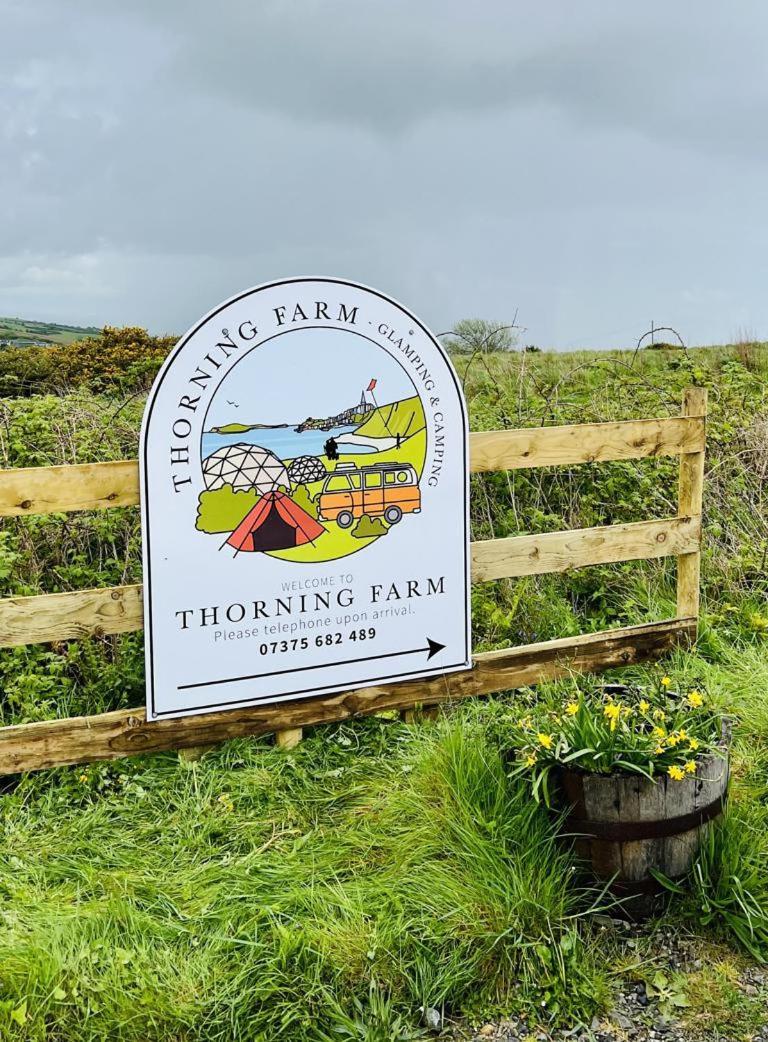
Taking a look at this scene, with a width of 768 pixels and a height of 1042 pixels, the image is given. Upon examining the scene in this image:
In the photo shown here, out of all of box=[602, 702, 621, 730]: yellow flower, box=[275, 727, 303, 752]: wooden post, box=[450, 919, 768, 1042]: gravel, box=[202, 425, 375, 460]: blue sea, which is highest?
box=[202, 425, 375, 460]: blue sea

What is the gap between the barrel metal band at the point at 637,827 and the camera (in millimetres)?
3365

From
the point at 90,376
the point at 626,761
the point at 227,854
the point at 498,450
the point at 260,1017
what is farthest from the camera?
the point at 90,376

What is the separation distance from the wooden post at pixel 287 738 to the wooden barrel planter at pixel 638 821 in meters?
1.64

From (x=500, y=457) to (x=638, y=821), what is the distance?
229cm

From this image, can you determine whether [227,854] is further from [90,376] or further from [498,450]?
[90,376]

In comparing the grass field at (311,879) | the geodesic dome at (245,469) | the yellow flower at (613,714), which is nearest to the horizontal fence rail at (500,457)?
the geodesic dome at (245,469)

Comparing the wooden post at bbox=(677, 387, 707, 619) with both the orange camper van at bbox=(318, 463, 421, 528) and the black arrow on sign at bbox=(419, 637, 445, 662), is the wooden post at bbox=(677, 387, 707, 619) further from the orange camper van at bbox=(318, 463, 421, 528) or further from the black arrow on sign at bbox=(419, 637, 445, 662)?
the orange camper van at bbox=(318, 463, 421, 528)

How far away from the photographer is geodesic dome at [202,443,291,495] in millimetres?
4363

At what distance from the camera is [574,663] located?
17.9 ft

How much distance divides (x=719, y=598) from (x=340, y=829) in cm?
388

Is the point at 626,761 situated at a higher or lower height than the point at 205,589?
lower

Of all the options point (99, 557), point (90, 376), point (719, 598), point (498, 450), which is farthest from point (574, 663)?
point (90, 376)

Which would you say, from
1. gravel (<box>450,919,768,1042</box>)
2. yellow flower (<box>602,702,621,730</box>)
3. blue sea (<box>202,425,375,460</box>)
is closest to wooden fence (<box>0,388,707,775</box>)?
blue sea (<box>202,425,375,460</box>)

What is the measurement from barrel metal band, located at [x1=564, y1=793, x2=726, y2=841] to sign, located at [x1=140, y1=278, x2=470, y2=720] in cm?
167
